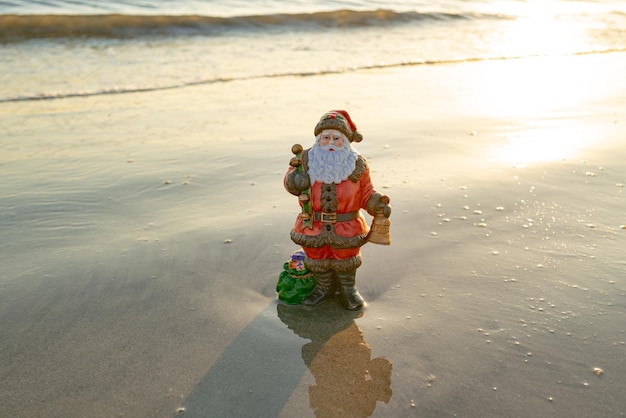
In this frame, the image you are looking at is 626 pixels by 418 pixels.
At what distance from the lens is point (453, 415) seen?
2.83m

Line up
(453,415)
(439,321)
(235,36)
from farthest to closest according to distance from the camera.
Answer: (235,36) → (439,321) → (453,415)

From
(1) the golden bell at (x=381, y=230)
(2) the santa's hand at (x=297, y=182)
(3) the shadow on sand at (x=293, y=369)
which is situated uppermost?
(2) the santa's hand at (x=297, y=182)

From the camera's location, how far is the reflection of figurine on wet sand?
9.65ft

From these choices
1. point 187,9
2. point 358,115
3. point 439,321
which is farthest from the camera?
point 187,9

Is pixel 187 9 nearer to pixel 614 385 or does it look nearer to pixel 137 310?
pixel 137 310

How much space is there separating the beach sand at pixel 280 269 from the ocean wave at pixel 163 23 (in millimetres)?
7595

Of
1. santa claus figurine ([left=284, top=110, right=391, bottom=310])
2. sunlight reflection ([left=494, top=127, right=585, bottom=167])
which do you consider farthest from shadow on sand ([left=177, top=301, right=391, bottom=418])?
sunlight reflection ([left=494, top=127, right=585, bottom=167])

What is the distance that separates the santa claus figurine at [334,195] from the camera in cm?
356

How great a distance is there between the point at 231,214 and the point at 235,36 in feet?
35.4

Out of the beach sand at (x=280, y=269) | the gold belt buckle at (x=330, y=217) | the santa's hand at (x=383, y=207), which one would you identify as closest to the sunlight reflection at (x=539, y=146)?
the beach sand at (x=280, y=269)

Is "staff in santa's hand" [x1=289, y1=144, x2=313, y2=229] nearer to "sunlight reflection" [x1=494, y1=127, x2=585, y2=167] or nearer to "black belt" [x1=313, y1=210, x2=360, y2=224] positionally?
"black belt" [x1=313, y1=210, x2=360, y2=224]

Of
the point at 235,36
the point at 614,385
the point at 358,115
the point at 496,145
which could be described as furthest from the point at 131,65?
the point at 614,385

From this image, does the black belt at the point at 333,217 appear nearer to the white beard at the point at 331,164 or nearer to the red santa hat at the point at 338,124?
the white beard at the point at 331,164

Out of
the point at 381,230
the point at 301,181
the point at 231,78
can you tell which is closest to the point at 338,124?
the point at 301,181
